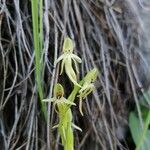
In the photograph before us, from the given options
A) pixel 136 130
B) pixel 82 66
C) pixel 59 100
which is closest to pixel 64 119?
pixel 59 100

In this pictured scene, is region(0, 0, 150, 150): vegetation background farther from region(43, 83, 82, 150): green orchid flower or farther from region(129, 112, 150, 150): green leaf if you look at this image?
region(43, 83, 82, 150): green orchid flower

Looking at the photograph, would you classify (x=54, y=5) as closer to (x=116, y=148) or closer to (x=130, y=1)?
(x=130, y=1)

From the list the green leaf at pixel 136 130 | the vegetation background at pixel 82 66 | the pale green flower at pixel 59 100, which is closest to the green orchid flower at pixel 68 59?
the pale green flower at pixel 59 100

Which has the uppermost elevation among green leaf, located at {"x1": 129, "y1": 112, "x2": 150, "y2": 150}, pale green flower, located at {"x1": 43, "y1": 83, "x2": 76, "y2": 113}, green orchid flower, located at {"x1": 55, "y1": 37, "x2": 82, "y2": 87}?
green orchid flower, located at {"x1": 55, "y1": 37, "x2": 82, "y2": 87}

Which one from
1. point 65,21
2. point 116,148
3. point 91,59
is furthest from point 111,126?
point 65,21

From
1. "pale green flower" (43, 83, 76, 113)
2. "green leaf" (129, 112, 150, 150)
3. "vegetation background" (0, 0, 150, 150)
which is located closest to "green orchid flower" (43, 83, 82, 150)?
"pale green flower" (43, 83, 76, 113)

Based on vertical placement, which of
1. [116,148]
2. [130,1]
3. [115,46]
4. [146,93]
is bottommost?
[116,148]

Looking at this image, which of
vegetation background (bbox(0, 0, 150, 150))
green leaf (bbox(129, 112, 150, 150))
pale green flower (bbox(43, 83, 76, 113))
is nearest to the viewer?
pale green flower (bbox(43, 83, 76, 113))

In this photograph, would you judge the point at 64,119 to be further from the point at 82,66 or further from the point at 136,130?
the point at 136,130
